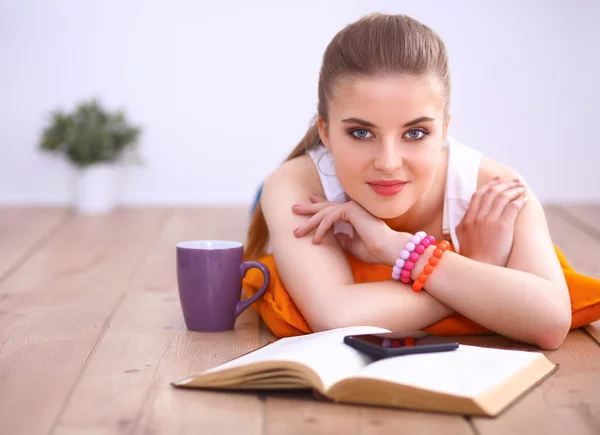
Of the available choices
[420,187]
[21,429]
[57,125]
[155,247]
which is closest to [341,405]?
[21,429]

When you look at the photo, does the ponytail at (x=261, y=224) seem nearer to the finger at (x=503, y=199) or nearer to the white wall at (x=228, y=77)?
the finger at (x=503, y=199)

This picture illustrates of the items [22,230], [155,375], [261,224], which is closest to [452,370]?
[155,375]

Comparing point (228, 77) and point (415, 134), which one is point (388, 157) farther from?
point (228, 77)

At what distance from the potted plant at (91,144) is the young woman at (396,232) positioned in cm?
211

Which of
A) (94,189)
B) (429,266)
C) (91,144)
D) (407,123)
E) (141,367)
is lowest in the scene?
(94,189)

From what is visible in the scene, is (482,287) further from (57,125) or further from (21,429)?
(57,125)

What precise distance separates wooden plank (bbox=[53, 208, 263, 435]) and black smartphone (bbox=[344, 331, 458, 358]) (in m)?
0.17

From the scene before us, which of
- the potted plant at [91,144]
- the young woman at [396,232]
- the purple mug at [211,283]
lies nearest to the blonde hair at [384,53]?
the young woman at [396,232]

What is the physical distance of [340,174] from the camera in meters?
1.51

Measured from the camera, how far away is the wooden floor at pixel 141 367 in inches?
41.1

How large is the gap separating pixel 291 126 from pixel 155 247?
1.47 m

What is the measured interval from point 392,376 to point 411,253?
0.44 metres

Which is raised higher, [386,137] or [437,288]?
[386,137]

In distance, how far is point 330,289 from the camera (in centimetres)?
148
